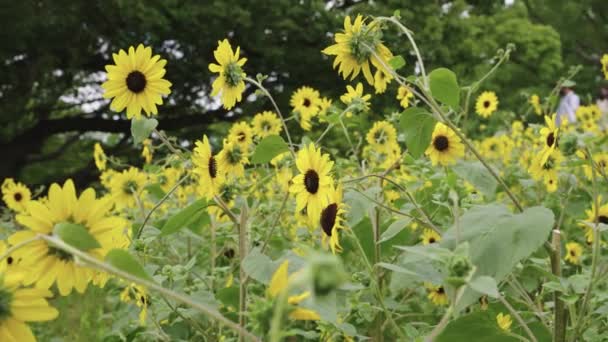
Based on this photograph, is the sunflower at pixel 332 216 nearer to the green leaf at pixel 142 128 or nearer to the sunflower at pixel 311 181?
the sunflower at pixel 311 181

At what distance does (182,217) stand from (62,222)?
42 cm

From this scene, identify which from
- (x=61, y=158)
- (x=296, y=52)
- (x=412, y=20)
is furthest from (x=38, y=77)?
(x=412, y=20)

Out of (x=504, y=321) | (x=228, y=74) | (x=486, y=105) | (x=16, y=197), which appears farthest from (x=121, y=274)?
(x=486, y=105)

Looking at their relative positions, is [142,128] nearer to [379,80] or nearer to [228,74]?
[228,74]

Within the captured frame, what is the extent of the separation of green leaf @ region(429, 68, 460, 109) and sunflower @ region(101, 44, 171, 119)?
0.38 metres

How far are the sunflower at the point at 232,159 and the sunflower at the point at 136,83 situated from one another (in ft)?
0.43

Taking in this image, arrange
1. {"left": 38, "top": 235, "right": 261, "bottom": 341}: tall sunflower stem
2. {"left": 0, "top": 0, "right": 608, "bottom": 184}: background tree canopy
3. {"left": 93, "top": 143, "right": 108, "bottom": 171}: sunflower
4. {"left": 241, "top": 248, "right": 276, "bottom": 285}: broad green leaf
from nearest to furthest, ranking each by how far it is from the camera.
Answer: {"left": 38, "top": 235, "right": 261, "bottom": 341}: tall sunflower stem → {"left": 241, "top": 248, "right": 276, "bottom": 285}: broad green leaf → {"left": 93, "top": 143, "right": 108, "bottom": 171}: sunflower → {"left": 0, "top": 0, "right": 608, "bottom": 184}: background tree canopy

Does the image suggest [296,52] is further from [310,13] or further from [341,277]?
[341,277]

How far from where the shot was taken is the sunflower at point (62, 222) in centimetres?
58

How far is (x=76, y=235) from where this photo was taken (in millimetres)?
571

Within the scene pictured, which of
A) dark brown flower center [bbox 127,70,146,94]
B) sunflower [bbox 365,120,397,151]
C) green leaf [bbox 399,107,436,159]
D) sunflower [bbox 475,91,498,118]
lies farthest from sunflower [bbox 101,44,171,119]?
sunflower [bbox 475,91,498,118]

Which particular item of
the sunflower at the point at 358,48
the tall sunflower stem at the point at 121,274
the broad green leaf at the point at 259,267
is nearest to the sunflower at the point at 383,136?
the sunflower at the point at 358,48

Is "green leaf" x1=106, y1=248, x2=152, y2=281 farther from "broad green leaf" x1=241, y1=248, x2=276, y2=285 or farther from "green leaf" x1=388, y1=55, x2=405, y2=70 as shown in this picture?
"green leaf" x1=388, y1=55, x2=405, y2=70

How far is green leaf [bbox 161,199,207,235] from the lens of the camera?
1.00 m
